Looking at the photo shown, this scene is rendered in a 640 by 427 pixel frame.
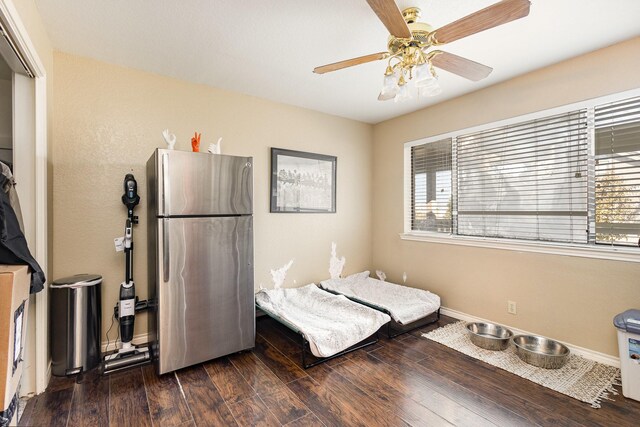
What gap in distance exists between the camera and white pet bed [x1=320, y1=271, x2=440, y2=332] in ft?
9.72

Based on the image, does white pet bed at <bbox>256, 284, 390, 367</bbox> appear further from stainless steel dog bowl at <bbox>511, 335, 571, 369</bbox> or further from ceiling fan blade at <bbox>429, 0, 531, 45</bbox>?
ceiling fan blade at <bbox>429, 0, 531, 45</bbox>

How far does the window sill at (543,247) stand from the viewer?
2256 mm

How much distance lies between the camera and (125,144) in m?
2.64

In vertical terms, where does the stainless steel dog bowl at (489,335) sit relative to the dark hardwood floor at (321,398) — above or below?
above

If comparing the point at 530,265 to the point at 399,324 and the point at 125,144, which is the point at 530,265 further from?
the point at 125,144

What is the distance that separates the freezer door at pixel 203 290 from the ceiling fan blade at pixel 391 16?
1755mm

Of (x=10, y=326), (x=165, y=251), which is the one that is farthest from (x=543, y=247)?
(x=10, y=326)

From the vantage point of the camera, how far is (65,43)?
2.28m

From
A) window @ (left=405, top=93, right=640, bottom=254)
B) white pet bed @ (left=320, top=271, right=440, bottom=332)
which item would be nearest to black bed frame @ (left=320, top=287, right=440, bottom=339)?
white pet bed @ (left=320, top=271, right=440, bottom=332)

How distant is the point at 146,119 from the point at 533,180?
367 centimetres

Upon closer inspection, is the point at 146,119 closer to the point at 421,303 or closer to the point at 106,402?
the point at 106,402

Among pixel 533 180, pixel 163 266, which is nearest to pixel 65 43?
pixel 163 266

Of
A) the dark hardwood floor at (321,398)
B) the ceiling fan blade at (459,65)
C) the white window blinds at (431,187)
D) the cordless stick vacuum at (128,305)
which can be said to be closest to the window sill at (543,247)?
the white window blinds at (431,187)

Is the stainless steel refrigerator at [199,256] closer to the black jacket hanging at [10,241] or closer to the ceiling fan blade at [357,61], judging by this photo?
the black jacket hanging at [10,241]
